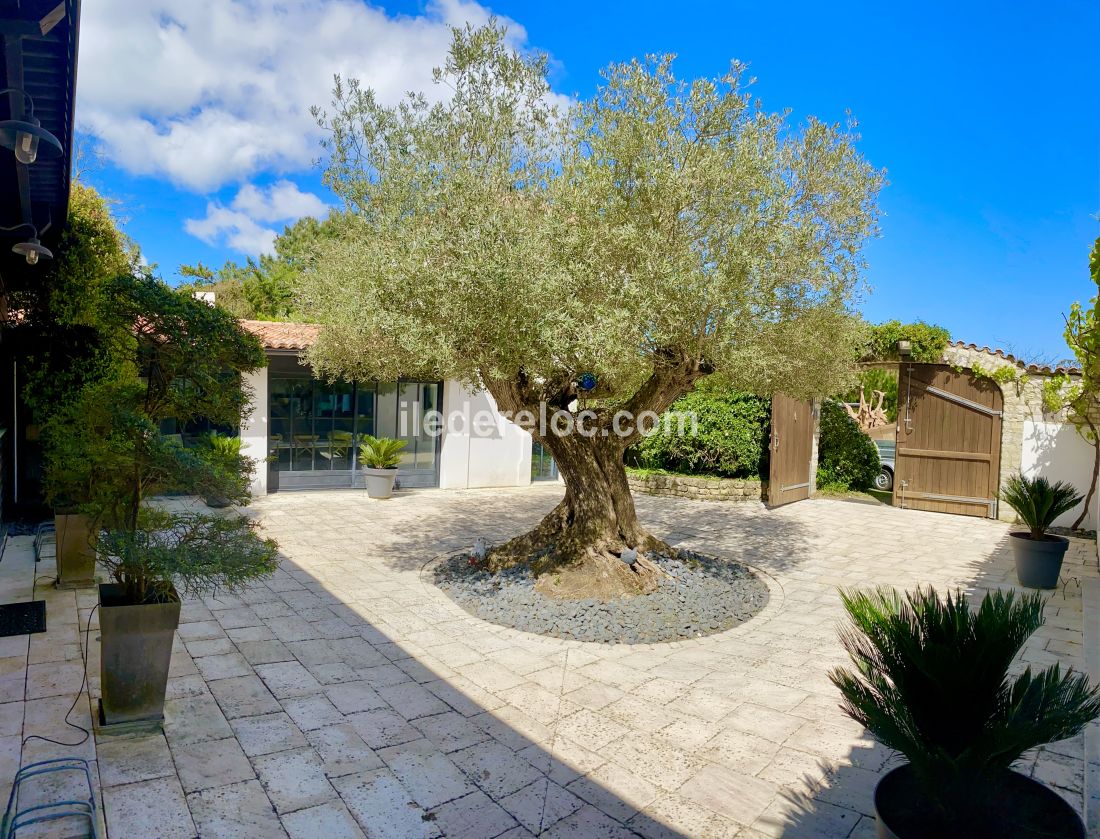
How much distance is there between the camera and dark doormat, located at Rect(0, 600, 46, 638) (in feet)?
16.0

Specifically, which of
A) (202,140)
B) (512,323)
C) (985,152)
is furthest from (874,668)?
(202,140)

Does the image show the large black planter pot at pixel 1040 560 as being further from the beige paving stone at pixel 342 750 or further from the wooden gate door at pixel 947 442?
the beige paving stone at pixel 342 750

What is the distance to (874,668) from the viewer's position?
2303 mm

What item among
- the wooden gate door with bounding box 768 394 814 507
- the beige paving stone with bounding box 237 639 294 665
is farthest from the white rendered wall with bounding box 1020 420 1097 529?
the beige paving stone with bounding box 237 639 294 665

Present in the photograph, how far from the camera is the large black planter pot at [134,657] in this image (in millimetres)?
3469

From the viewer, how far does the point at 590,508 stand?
23.4ft

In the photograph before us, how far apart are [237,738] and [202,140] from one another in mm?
23875

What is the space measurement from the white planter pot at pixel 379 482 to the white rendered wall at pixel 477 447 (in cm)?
173

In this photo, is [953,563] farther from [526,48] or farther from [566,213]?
[526,48]

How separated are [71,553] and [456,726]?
4.68 meters

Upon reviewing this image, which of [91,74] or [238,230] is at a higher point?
[238,230]

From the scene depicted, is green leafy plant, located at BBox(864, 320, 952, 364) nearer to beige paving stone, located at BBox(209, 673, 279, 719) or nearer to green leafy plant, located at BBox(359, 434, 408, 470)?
green leafy plant, located at BBox(359, 434, 408, 470)

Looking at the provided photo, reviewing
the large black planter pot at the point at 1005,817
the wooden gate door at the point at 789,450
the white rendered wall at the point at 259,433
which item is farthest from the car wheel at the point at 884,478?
the large black planter pot at the point at 1005,817

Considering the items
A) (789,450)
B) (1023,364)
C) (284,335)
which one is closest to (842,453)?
(789,450)
